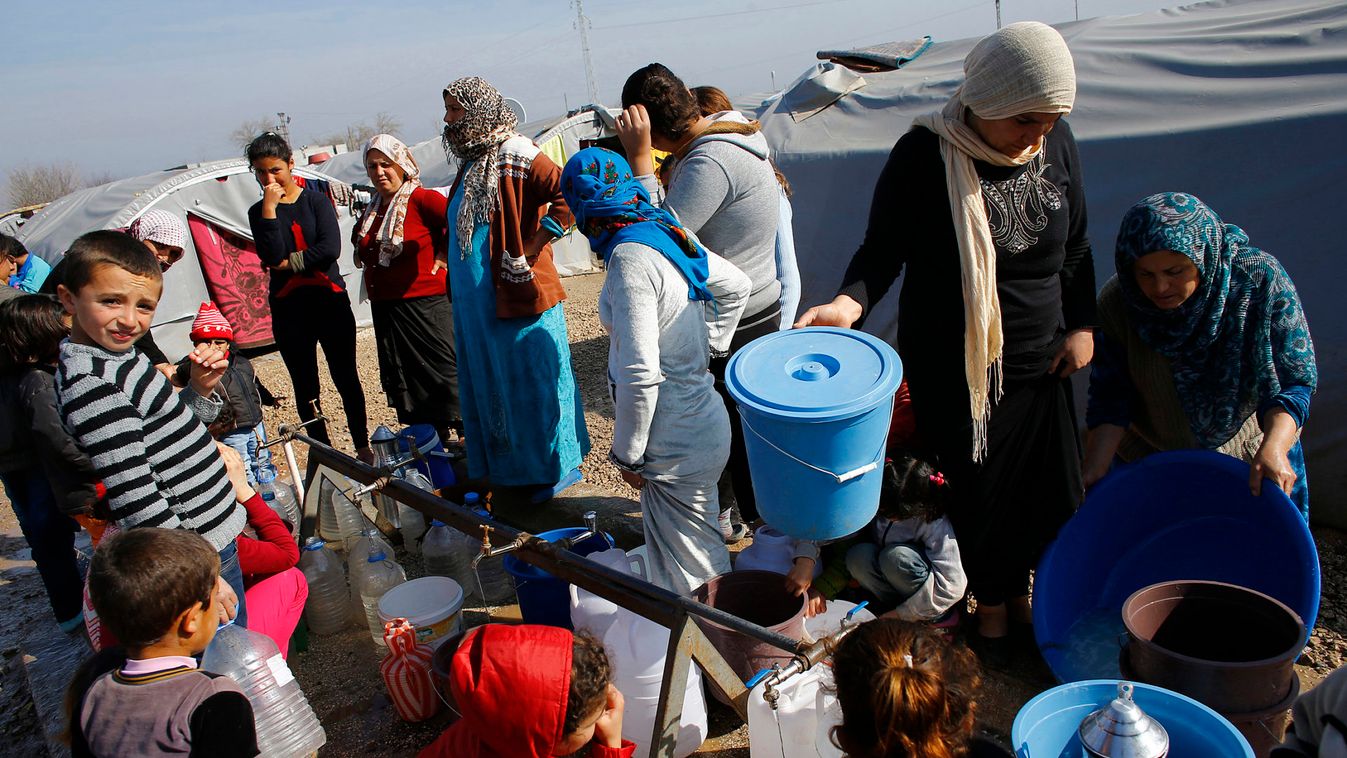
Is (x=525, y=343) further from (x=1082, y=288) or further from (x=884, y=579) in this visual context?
(x=1082, y=288)

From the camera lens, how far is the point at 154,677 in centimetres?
175

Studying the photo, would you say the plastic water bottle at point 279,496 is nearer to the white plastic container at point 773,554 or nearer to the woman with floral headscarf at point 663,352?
the woman with floral headscarf at point 663,352

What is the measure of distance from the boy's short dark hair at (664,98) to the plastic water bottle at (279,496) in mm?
2581

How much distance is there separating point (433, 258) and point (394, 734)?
7.75ft

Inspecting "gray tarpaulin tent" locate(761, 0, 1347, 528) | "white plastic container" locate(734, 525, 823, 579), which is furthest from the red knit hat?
"gray tarpaulin tent" locate(761, 0, 1347, 528)

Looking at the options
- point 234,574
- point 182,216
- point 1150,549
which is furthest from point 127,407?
point 182,216

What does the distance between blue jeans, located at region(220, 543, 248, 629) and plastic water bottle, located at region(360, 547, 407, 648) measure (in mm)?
657

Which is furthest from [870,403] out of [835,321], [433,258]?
[433,258]

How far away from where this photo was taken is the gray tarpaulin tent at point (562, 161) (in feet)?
40.3

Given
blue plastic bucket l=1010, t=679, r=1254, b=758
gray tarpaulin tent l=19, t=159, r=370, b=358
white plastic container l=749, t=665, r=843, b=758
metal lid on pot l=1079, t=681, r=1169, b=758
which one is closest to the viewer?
metal lid on pot l=1079, t=681, r=1169, b=758

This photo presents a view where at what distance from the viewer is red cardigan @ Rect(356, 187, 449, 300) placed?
4.22 m

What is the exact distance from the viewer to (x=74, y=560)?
3730 mm

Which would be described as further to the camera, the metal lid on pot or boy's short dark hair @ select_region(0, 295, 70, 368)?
boy's short dark hair @ select_region(0, 295, 70, 368)

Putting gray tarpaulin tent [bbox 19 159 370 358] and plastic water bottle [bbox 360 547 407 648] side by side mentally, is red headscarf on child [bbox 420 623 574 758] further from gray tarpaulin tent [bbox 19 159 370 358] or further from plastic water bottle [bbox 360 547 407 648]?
gray tarpaulin tent [bbox 19 159 370 358]
